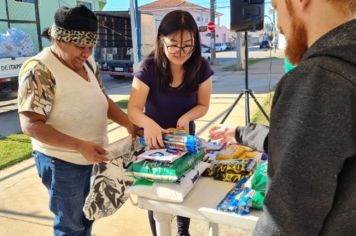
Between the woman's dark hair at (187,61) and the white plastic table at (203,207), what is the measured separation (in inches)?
25.9

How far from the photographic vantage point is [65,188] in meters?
1.83

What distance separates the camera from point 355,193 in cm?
75

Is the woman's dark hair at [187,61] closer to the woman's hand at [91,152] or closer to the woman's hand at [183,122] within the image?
the woman's hand at [183,122]

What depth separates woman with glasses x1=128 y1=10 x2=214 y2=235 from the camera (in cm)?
192

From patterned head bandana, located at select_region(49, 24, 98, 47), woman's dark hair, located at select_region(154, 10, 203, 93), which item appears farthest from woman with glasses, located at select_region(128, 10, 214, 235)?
patterned head bandana, located at select_region(49, 24, 98, 47)

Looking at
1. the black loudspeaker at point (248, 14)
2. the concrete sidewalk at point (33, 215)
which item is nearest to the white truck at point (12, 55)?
the concrete sidewalk at point (33, 215)

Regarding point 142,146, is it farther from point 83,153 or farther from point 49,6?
point 49,6

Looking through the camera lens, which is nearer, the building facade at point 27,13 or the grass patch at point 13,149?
the grass patch at point 13,149

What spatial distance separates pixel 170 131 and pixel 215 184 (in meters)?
0.31

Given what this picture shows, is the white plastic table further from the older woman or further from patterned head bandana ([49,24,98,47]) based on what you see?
patterned head bandana ([49,24,98,47])

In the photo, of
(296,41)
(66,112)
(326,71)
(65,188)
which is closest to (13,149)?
(65,188)

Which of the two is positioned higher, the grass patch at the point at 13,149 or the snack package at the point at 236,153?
the snack package at the point at 236,153

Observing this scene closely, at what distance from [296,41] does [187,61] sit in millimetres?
1270

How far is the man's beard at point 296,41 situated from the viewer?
825 millimetres
